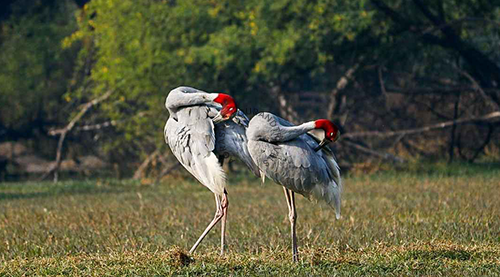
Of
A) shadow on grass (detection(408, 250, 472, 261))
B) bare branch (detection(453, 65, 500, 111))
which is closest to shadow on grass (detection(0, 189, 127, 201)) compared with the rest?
bare branch (detection(453, 65, 500, 111))

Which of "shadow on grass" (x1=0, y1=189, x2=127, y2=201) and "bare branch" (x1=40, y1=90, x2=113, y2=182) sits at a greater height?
"bare branch" (x1=40, y1=90, x2=113, y2=182)

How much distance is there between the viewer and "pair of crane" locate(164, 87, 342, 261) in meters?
6.85

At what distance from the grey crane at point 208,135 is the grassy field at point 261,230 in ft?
2.40

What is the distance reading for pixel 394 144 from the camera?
2095cm

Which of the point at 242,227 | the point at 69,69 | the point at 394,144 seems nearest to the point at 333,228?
the point at 242,227

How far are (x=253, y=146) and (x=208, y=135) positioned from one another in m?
0.79

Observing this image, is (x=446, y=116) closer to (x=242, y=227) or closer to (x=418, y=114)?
(x=418, y=114)

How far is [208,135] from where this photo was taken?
754 cm

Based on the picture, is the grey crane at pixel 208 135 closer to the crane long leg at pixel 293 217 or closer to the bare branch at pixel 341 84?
the crane long leg at pixel 293 217

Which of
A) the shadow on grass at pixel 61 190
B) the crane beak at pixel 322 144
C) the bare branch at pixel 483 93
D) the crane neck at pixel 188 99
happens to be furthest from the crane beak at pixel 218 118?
the bare branch at pixel 483 93

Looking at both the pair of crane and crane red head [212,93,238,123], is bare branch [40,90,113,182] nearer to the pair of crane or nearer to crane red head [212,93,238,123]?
the pair of crane

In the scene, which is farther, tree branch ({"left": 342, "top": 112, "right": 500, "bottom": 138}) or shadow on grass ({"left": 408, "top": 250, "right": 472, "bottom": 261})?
tree branch ({"left": 342, "top": 112, "right": 500, "bottom": 138})

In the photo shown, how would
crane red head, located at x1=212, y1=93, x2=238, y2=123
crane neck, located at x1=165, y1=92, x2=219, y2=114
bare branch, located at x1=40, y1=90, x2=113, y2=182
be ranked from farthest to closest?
bare branch, located at x1=40, y1=90, x2=113, y2=182 → crane neck, located at x1=165, y1=92, x2=219, y2=114 → crane red head, located at x1=212, y1=93, x2=238, y2=123

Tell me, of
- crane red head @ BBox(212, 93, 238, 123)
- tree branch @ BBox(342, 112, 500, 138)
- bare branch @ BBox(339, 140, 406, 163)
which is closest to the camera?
crane red head @ BBox(212, 93, 238, 123)
